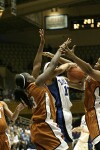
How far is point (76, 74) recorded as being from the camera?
5727mm

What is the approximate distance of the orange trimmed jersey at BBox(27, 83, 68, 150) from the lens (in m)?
5.24

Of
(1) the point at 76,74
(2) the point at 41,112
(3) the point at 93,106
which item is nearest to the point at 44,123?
(2) the point at 41,112

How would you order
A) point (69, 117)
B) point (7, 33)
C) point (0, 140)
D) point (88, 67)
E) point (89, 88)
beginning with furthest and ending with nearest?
point (7, 33)
point (0, 140)
point (69, 117)
point (89, 88)
point (88, 67)

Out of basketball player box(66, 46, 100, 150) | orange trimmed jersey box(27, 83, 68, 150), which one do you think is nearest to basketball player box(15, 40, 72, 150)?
orange trimmed jersey box(27, 83, 68, 150)

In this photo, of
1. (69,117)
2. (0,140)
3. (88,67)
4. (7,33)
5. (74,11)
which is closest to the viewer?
(88,67)

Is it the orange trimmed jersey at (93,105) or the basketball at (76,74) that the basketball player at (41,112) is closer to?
the orange trimmed jersey at (93,105)

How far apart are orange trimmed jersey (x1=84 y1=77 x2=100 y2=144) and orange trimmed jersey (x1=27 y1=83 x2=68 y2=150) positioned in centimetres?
39

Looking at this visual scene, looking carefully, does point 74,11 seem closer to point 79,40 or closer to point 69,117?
point 79,40

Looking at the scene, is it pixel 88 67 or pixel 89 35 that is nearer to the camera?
pixel 88 67

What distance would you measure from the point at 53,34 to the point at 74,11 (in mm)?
1612

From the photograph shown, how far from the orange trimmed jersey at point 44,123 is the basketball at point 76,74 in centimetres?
58

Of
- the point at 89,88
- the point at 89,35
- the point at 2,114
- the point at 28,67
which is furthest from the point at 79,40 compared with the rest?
the point at 89,88

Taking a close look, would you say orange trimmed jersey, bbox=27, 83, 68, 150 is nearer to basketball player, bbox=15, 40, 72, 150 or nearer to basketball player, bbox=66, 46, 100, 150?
basketball player, bbox=15, 40, 72, 150

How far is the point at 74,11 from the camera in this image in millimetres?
23594
